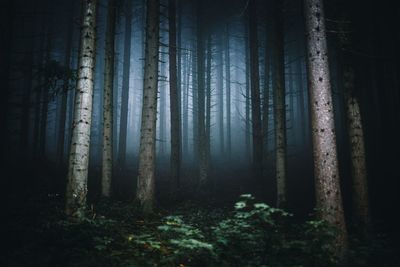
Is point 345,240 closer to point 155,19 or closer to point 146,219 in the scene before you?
point 146,219

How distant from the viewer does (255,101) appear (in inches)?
569

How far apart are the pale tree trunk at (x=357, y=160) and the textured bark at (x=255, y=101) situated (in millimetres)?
5434

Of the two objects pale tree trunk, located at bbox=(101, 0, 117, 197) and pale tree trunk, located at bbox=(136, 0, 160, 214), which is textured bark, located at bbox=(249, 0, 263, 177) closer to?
pale tree trunk, located at bbox=(136, 0, 160, 214)

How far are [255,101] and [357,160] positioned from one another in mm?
6745

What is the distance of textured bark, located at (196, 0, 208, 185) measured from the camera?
16062mm

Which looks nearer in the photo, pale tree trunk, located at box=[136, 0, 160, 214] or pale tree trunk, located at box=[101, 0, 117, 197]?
pale tree trunk, located at box=[136, 0, 160, 214]

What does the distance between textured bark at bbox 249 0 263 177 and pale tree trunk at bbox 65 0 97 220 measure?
Answer: 365 inches

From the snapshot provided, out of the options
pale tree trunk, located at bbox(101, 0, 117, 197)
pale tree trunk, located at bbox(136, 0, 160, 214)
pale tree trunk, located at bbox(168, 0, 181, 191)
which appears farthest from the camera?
pale tree trunk, located at bbox(168, 0, 181, 191)

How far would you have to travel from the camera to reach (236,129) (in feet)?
142

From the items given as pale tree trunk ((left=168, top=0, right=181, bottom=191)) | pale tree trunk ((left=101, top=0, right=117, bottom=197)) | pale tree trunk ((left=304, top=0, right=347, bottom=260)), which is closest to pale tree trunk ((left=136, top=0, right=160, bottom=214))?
pale tree trunk ((left=101, top=0, right=117, bottom=197))

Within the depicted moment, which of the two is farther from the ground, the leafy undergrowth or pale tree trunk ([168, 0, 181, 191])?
pale tree trunk ([168, 0, 181, 191])

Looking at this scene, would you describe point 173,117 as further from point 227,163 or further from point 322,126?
point 227,163

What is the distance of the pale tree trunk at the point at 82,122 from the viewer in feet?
20.9

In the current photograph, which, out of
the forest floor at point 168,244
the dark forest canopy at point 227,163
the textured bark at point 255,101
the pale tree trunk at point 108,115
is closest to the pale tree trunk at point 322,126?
the dark forest canopy at point 227,163
